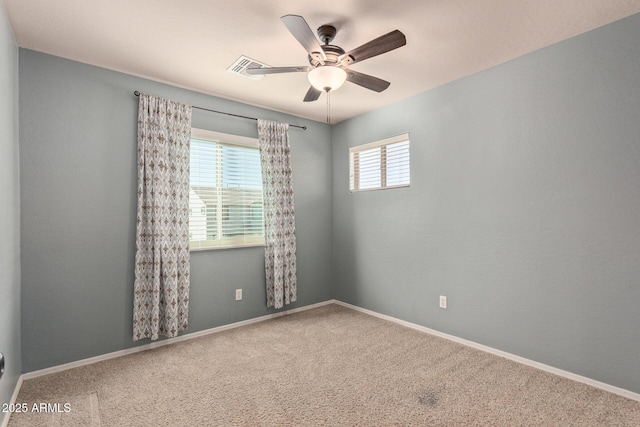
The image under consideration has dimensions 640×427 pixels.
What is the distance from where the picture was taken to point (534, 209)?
2623mm

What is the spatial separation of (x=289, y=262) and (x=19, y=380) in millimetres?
2543

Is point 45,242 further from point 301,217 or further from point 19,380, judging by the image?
point 301,217

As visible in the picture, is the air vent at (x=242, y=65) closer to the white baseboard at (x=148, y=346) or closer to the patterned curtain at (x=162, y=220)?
the patterned curtain at (x=162, y=220)

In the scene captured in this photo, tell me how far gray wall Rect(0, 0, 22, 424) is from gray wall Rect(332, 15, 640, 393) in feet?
10.9

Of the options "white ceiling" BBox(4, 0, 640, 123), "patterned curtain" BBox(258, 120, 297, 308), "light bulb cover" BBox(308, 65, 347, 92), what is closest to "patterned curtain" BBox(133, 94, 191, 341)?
"white ceiling" BBox(4, 0, 640, 123)

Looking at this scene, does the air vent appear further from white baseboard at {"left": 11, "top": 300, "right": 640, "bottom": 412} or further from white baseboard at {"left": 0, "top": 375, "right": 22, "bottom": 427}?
white baseboard at {"left": 0, "top": 375, "right": 22, "bottom": 427}

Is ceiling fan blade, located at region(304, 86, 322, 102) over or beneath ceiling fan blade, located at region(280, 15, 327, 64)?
beneath

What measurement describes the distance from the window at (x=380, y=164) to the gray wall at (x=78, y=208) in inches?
79.7

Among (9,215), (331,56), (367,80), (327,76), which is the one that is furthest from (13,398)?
(367,80)

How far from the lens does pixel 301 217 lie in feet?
13.9

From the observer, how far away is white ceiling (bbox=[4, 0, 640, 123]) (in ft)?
6.67

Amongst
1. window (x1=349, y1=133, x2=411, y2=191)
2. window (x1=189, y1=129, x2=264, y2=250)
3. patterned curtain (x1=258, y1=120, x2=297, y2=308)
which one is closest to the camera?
window (x1=189, y1=129, x2=264, y2=250)

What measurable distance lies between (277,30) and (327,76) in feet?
1.73

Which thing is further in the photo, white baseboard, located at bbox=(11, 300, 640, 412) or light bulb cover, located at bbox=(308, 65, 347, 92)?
white baseboard, located at bbox=(11, 300, 640, 412)
